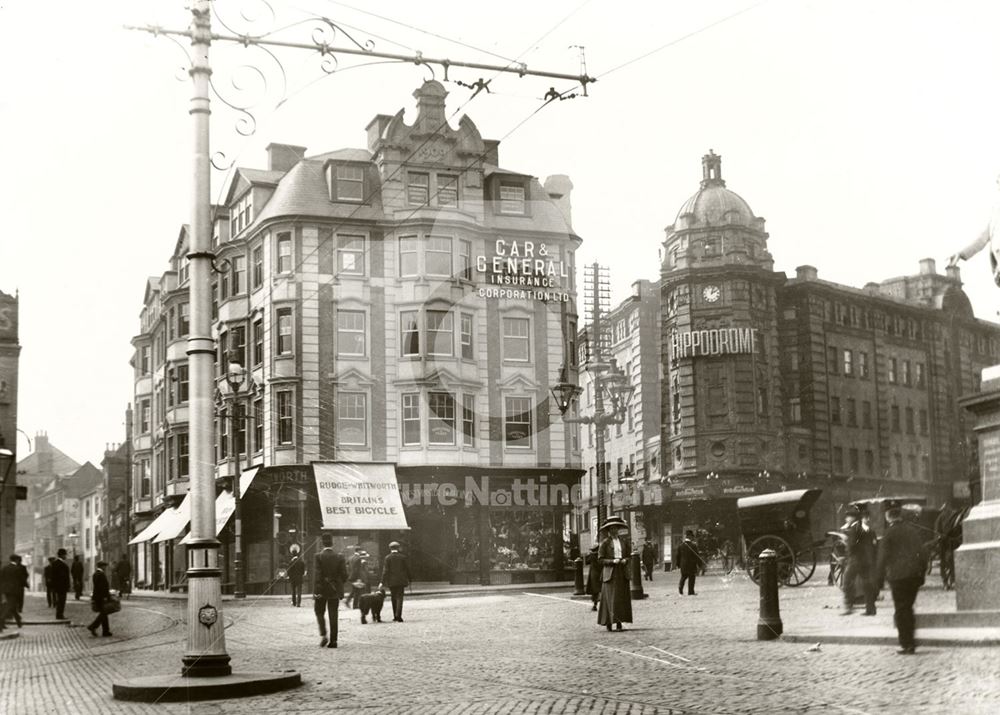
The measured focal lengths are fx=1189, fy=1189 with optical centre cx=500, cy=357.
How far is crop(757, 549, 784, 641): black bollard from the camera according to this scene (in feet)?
38.5

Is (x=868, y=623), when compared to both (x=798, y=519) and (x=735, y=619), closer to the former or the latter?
(x=798, y=519)

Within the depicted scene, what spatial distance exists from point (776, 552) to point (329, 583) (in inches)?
224

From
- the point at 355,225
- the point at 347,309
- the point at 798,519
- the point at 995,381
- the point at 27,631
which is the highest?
the point at 355,225

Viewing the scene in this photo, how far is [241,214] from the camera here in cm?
1916

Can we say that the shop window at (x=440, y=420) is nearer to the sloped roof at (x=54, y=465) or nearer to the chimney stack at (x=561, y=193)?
the chimney stack at (x=561, y=193)

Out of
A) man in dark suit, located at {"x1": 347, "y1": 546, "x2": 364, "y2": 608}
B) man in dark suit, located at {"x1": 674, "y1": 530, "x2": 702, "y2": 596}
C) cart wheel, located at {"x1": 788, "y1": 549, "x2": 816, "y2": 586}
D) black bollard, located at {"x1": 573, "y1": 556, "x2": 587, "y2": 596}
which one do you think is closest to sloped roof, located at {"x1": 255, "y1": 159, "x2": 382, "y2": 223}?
man in dark suit, located at {"x1": 347, "y1": 546, "x2": 364, "y2": 608}

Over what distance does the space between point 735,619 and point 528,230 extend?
6.03 metres

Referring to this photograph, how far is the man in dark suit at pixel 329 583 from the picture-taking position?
584 inches

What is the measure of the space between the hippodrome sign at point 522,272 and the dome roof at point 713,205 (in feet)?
14.1

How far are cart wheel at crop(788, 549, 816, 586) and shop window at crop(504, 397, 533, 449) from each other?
4.87 metres

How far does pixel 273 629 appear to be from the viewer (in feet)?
57.4

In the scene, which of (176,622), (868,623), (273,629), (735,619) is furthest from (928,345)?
(176,622)

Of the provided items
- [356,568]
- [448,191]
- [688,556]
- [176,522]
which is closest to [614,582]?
[688,556]

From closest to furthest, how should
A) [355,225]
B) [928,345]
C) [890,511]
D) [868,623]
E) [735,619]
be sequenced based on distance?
[890,511] < [928,345] < [868,623] < [735,619] < [355,225]
